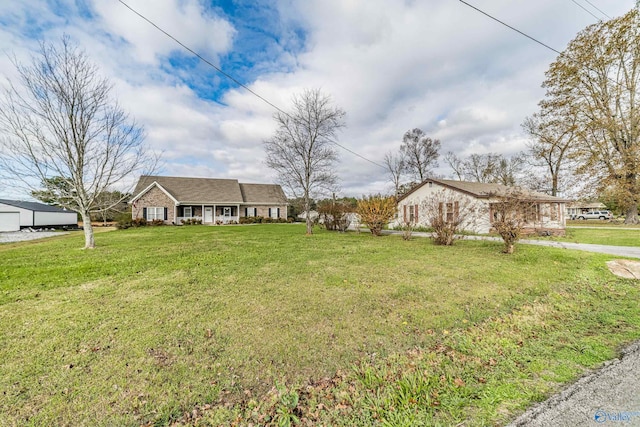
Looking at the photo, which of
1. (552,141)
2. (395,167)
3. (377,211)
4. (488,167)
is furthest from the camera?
(488,167)

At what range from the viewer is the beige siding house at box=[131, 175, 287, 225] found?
85.4 ft

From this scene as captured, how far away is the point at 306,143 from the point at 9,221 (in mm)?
32484

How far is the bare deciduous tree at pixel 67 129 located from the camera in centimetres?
934

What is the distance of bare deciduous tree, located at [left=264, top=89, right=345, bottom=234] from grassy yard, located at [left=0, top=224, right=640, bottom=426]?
10895 millimetres

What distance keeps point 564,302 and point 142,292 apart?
27.4ft

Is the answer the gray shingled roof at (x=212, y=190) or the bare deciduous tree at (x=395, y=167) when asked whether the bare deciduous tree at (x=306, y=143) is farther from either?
the bare deciduous tree at (x=395, y=167)

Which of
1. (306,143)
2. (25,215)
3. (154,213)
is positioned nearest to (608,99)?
(306,143)

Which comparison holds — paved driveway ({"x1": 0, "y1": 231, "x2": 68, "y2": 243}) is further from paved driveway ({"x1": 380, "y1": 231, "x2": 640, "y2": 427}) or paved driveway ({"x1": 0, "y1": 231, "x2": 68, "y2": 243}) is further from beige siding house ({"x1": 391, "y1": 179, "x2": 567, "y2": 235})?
beige siding house ({"x1": 391, "y1": 179, "x2": 567, "y2": 235})

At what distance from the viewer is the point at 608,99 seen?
2005 centimetres

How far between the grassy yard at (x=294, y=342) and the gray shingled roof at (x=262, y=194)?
25418mm

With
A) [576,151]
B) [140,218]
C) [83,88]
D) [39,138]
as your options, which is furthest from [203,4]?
[576,151]

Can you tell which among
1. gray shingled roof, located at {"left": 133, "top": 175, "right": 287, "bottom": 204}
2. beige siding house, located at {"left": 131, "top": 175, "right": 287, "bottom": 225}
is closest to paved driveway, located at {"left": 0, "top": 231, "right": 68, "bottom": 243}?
beige siding house, located at {"left": 131, "top": 175, "right": 287, "bottom": 225}

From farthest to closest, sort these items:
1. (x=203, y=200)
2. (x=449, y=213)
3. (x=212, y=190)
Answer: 1. (x=212, y=190)
2. (x=203, y=200)
3. (x=449, y=213)

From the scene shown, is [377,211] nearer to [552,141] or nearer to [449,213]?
[449,213]
